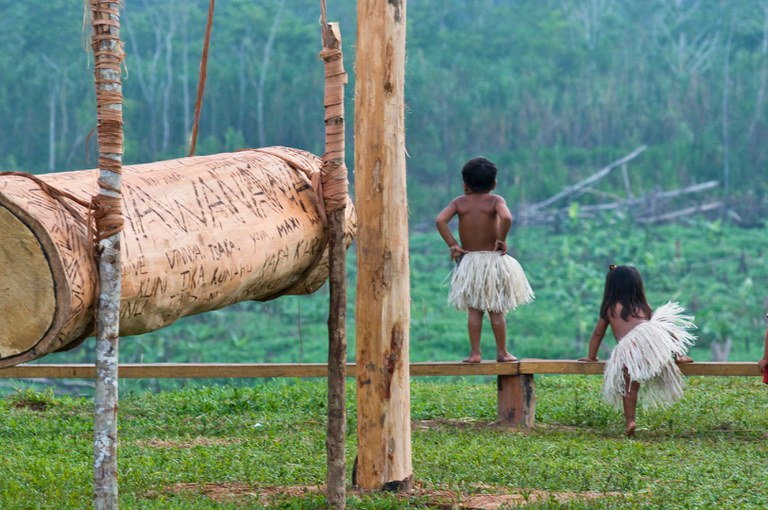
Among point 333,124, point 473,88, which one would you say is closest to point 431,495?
point 333,124

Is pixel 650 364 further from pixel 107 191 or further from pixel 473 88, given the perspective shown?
pixel 473 88

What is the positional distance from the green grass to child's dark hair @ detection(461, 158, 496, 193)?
5.71ft

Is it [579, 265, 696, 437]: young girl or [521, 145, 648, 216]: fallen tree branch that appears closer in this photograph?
[579, 265, 696, 437]: young girl

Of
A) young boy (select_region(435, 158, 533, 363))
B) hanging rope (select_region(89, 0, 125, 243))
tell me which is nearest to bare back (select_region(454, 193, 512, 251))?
young boy (select_region(435, 158, 533, 363))

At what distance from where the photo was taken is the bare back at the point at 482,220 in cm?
806

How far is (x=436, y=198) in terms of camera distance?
30.6 meters

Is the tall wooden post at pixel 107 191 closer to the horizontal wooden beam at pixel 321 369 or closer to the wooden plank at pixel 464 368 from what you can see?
the horizontal wooden beam at pixel 321 369

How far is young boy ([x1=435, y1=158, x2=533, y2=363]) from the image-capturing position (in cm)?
805

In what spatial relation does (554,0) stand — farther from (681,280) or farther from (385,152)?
(385,152)

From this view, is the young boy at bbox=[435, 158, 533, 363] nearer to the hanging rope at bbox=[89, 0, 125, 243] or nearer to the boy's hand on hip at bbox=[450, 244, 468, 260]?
the boy's hand on hip at bbox=[450, 244, 468, 260]

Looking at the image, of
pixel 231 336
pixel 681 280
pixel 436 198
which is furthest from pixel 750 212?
pixel 231 336

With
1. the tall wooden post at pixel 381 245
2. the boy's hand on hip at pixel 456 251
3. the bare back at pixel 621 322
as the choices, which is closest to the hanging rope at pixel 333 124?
the tall wooden post at pixel 381 245

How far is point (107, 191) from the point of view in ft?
13.0

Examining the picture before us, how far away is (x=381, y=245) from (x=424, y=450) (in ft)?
6.08
